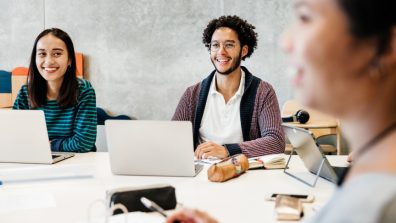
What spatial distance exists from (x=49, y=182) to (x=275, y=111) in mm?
1218

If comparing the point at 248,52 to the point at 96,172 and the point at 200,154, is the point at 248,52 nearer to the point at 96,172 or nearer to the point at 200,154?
the point at 200,154

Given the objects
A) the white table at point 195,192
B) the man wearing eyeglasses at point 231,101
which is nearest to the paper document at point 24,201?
the white table at point 195,192

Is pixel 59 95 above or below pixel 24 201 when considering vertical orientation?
above

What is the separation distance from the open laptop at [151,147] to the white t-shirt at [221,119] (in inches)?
26.3

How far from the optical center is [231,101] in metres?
2.52

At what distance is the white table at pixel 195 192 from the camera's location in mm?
1281

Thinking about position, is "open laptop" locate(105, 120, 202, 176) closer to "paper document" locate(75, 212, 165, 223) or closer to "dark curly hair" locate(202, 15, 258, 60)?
"paper document" locate(75, 212, 165, 223)

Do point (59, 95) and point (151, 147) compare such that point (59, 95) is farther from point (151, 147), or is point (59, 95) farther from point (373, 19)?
point (373, 19)

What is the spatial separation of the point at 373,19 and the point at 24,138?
1714 millimetres

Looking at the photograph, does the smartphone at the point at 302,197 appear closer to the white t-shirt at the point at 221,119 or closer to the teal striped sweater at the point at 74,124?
the white t-shirt at the point at 221,119

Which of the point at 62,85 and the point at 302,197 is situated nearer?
the point at 302,197

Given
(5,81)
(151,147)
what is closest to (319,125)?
(151,147)

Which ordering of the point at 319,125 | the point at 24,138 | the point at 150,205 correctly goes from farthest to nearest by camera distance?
the point at 319,125 → the point at 24,138 → the point at 150,205

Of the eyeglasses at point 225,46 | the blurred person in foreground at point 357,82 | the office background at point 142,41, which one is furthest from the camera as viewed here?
the office background at point 142,41
